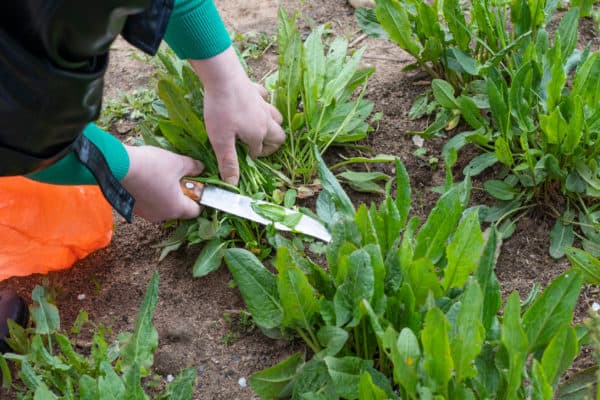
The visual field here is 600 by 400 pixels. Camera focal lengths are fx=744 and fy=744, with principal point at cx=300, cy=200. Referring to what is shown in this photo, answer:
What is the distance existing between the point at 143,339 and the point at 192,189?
0.44 metres

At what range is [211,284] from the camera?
1743mm

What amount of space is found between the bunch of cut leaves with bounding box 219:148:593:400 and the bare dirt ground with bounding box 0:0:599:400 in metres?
0.14

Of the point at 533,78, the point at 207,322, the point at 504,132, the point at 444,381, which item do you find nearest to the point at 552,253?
the point at 504,132

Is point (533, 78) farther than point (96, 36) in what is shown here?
Yes

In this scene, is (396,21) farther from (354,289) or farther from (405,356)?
(405,356)

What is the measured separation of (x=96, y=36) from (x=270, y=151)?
2.95ft

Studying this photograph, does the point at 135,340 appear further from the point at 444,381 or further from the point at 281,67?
the point at 281,67

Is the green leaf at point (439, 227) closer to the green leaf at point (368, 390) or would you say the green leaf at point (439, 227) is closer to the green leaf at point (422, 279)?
the green leaf at point (422, 279)

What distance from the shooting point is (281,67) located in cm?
193

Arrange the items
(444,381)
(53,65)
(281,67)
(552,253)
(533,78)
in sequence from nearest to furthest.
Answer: (53,65) → (444,381) → (552,253) → (533,78) → (281,67)

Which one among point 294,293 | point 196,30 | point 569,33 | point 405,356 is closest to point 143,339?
point 294,293

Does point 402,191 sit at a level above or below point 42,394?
above

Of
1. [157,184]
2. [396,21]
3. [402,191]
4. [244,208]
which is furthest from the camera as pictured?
[396,21]

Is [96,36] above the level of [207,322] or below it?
above
